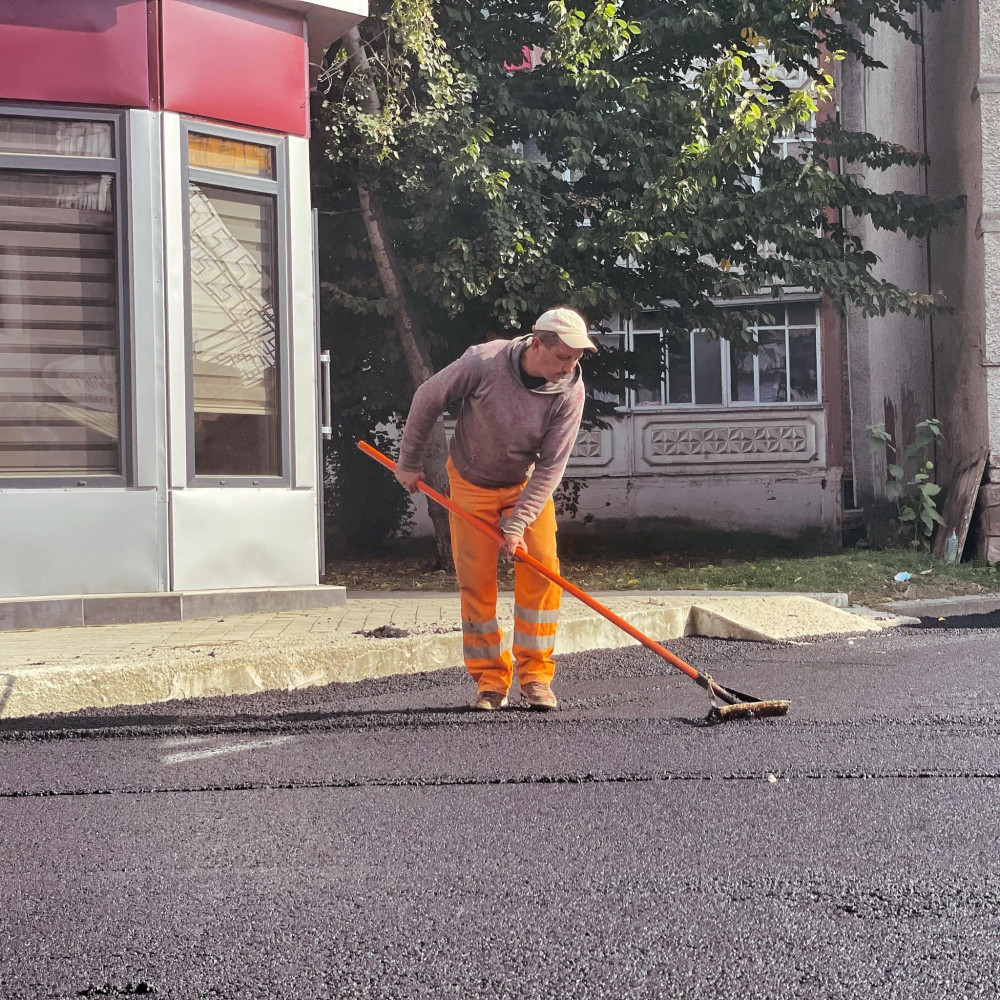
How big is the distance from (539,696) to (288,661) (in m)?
1.36

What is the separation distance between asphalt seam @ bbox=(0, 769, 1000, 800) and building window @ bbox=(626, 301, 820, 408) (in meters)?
17.7

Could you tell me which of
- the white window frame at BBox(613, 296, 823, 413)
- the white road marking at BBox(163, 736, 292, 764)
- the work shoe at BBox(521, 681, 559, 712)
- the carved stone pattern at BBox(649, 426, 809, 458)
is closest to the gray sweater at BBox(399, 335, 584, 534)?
the work shoe at BBox(521, 681, 559, 712)

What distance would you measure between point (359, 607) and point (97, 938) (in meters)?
5.65

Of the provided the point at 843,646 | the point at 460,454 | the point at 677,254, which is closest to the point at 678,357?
the point at 677,254

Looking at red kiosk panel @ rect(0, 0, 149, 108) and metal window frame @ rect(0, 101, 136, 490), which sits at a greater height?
red kiosk panel @ rect(0, 0, 149, 108)

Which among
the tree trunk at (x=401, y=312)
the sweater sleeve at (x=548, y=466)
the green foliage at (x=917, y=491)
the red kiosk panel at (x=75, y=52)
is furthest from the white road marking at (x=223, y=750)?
the green foliage at (x=917, y=491)

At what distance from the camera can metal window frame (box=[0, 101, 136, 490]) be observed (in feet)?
25.7

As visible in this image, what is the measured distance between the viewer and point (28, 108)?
7.80 m

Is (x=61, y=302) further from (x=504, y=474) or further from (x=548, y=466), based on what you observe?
(x=548, y=466)

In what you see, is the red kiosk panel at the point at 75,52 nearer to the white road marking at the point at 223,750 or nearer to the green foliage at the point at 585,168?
the green foliage at the point at 585,168

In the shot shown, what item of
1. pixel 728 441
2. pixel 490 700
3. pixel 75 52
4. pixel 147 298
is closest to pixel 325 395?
pixel 147 298

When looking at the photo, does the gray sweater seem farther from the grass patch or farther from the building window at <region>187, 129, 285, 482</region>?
the grass patch

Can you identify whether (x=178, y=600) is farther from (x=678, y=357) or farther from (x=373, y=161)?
(x=678, y=357)

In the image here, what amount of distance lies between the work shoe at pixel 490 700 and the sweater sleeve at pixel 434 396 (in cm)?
102
